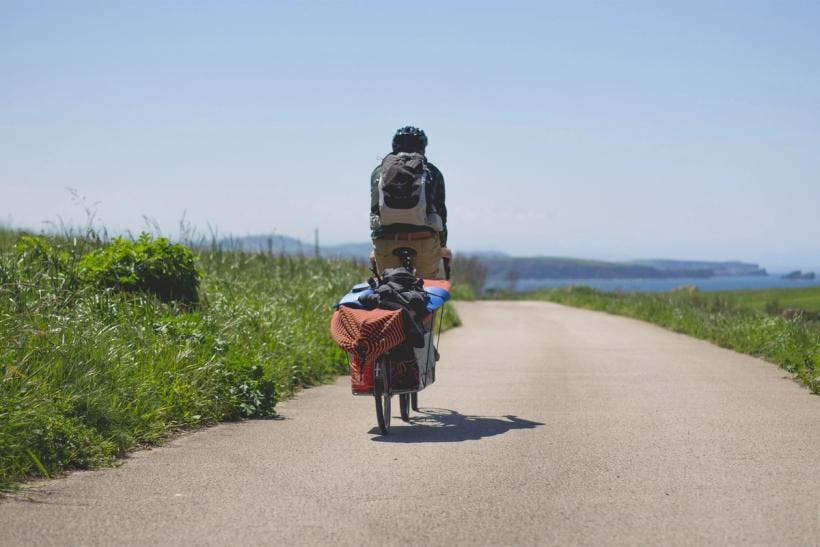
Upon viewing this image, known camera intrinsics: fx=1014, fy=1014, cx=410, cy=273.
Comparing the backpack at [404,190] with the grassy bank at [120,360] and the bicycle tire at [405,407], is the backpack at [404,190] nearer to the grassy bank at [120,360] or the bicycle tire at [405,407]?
the bicycle tire at [405,407]

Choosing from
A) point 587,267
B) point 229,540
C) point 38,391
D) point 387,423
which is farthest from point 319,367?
point 587,267

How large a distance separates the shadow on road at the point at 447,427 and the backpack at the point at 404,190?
178cm

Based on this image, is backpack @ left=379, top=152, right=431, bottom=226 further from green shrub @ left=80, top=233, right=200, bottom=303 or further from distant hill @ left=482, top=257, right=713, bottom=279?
distant hill @ left=482, top=257, right=713, bottom=279

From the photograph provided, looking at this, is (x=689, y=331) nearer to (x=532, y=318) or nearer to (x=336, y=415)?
(x=532, y=318)

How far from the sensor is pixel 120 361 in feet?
27.3

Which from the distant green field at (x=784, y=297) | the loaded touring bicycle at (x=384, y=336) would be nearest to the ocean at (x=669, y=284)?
the distant green field at (x=784, y=297)

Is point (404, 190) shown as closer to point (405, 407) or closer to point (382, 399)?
point (382, 399)

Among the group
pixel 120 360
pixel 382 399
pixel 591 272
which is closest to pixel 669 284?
pixel 591 272

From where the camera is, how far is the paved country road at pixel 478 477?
5219mm

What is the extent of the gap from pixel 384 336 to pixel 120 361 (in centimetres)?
220

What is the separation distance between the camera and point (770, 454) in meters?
7.42

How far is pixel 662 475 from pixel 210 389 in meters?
4.21

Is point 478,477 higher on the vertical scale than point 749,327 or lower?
lower

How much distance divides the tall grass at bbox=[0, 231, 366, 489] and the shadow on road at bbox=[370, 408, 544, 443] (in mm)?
1428
